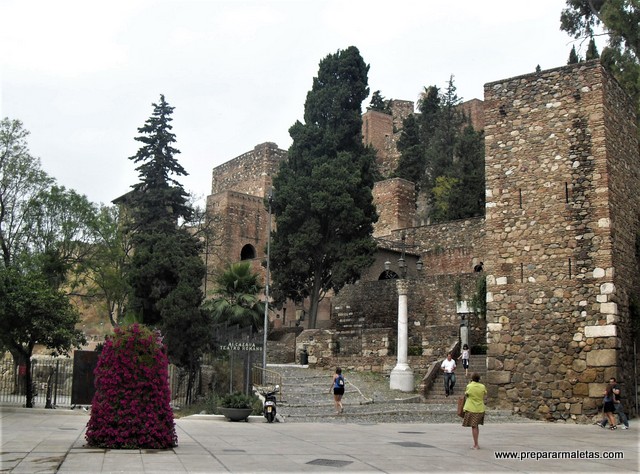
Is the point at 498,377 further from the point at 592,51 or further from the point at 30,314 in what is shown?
the point at 592,51

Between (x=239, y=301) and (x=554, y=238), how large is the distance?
17.4 metres

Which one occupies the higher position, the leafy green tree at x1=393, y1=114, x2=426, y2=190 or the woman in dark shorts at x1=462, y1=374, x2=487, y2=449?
the leafy green tree at x1=393, y1=114, x2=426, y2=190

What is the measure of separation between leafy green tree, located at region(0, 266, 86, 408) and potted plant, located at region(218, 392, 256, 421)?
6.00m

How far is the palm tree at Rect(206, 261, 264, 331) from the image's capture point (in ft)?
99.8

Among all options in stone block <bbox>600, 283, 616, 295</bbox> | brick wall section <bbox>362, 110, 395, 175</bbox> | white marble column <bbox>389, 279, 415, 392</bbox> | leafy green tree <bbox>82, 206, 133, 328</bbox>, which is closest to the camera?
stone block <bbox>600, 283, 616, 295</bbox>

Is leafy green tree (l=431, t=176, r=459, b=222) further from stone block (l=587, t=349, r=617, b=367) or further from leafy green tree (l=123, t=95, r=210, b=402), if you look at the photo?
stone block (l=587, t=349, r=617, b=367)

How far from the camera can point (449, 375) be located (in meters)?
20.9

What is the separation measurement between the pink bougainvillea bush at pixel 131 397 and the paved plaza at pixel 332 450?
275mm

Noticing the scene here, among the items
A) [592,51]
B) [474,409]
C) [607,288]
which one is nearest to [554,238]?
[607,288]

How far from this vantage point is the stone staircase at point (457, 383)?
21094 millimetres

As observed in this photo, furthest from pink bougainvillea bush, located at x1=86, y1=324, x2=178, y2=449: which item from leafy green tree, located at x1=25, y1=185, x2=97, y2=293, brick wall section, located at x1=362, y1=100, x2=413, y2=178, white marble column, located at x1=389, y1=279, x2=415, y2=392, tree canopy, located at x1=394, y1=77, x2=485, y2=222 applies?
brick wall section, located at x1=362, y1=100, x2=413, y2=178

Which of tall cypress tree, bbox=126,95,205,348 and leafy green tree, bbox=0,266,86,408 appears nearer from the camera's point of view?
leafy green tree, bbox=0,266,86,408

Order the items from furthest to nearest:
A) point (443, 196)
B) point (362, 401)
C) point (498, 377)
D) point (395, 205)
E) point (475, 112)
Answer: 1. point (475, 112)
2. point (395, 205)
3. point (443, 196)
4. point (362, 401)
5. point (498, 377)

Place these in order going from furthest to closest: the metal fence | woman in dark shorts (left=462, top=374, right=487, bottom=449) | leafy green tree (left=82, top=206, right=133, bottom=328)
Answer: leafy green tree (left=82, top=206, right=133, bottom=328) < the metal fence < woman in dark shorts (left=462, top=374, right=487, bottom=449)
